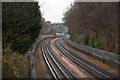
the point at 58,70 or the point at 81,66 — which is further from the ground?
the point at 81,66

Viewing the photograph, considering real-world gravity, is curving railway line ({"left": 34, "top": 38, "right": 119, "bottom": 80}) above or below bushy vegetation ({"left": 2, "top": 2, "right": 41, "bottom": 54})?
below

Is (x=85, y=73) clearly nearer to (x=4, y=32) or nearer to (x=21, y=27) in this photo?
(x=21, y=27)

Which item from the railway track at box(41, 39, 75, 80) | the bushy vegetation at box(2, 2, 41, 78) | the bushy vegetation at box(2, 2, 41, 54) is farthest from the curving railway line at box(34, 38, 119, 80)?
the bushy vegetation at box(2, 2, 41, 54)

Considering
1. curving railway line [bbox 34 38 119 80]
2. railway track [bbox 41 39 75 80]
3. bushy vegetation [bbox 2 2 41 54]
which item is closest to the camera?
curving railway line [bbox 34 38 119 80]

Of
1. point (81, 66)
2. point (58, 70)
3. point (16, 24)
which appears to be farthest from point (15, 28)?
point (81, 66)

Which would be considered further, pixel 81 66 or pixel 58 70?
pixel 81 66

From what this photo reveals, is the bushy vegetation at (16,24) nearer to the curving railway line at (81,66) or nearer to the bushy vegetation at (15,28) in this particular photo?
the bushy vegetation at (15,28)

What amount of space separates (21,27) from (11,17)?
4.06 feet

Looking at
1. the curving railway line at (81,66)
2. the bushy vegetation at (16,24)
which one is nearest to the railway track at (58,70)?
the curving railway line at (81,66)

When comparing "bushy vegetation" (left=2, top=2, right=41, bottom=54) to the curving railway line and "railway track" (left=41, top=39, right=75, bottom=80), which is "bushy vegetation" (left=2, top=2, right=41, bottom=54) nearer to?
"railway track" (left=41, top=39, right=75, bottom=80)

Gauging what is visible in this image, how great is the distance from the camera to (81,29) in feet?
79.8

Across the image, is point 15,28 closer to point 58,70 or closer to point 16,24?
point 16,24

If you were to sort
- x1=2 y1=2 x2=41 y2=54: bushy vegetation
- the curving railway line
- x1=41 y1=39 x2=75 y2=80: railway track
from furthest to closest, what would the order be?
x1=2 y1=2 x2=41 y2=54: bushy vegetation
x1=41 y1=39 x2=75 y2=80: railway track
the curving railway line

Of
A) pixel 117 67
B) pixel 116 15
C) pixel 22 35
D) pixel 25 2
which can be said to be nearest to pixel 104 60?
pixel 117 67
